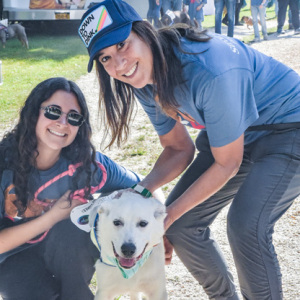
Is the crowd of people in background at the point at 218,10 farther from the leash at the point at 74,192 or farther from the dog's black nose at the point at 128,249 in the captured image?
the dog's black nose at the point at 128,249

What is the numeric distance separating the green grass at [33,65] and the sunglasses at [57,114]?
11.8ft

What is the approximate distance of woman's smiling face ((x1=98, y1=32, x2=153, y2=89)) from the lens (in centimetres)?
207

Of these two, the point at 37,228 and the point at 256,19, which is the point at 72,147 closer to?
the point at 37,228

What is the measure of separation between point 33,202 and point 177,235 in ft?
2.54

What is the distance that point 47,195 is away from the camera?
2.58 m

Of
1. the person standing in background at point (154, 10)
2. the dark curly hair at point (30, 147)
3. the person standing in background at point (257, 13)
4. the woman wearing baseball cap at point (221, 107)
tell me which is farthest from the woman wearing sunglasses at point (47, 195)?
the person standing in background at point (257, 13)

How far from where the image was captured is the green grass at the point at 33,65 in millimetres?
7098

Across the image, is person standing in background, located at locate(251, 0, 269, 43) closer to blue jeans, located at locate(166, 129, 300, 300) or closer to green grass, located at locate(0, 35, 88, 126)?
green grass, located at locate(0, 35, 88, 126)

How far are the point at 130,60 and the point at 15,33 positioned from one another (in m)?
10.0

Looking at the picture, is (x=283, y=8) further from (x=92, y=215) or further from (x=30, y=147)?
(x=92, y=215)

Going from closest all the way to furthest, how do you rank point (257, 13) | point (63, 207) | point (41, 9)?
point (63, 207)
point (41, 9)
point (257, 13)

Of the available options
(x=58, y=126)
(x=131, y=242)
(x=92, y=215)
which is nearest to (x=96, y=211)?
(x=92, y=215)

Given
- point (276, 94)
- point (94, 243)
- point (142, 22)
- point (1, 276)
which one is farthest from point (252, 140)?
point (1, 276)

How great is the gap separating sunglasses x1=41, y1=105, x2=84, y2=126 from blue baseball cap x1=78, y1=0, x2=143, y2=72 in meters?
0.42
